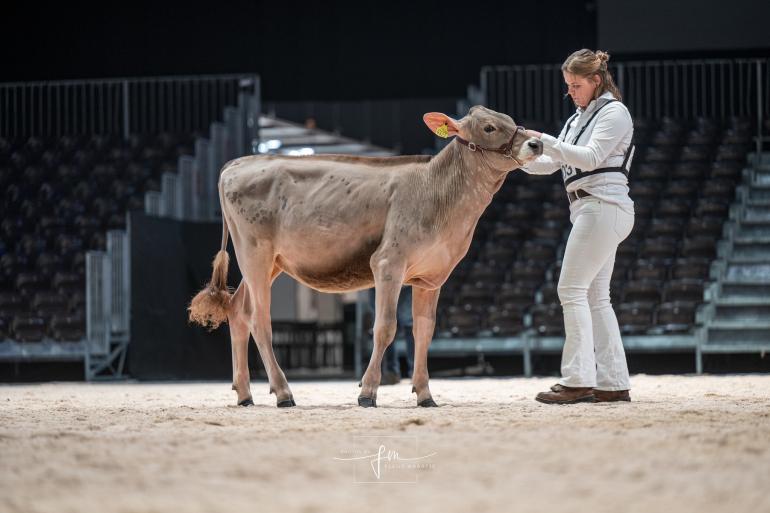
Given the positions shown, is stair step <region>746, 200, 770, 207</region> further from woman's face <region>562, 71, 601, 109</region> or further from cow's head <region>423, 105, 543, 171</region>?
cow's head <region>423, 105, 543, 171</region>

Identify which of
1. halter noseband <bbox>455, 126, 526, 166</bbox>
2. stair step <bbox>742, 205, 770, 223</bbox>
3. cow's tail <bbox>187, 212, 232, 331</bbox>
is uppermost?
halter noseband <bbox>455, 126, 526, 166</bbox>

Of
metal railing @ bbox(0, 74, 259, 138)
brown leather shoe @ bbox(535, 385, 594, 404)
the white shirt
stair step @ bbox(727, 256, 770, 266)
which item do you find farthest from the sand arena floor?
metal railing @ bbox(0, 74, 259, 138)

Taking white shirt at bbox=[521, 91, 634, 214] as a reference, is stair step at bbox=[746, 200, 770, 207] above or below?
below

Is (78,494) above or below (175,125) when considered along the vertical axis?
below

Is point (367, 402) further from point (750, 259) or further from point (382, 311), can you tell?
point (750, 259)

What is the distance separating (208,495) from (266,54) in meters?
16.9

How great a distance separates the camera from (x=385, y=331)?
579 cm

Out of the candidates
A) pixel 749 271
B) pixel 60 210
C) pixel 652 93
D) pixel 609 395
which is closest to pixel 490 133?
pixel 609 395

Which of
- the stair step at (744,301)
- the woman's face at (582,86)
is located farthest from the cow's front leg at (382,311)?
the stair step at (744,301)

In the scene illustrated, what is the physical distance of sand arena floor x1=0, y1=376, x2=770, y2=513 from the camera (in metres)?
2.75

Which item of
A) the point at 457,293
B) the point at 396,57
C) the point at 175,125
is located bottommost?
the point at 457,293

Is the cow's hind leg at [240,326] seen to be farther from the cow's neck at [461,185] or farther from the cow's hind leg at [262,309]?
the cow's neck at [461,185]

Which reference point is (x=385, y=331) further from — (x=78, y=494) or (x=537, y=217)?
(x=537, y=217)

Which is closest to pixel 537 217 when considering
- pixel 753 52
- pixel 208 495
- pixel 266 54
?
pixel 753 52
